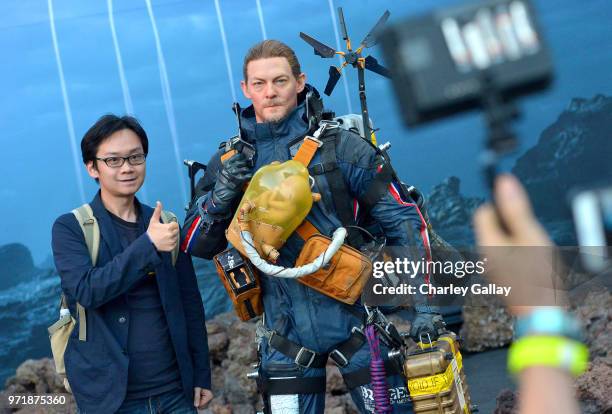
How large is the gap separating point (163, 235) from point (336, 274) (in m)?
Result: 0.56

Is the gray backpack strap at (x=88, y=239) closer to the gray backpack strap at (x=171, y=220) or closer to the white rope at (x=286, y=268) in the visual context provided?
the gray backpack strap at (x=171, y=220)

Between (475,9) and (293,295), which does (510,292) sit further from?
(293,295)

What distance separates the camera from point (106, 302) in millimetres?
2580

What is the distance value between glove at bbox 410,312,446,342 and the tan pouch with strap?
21cm

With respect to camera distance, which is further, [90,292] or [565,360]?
[90,292]

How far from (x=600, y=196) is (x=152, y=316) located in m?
2.09

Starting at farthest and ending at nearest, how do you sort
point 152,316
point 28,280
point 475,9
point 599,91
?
point 28,280 → point 599,91 → point 152,316 → point 475,9

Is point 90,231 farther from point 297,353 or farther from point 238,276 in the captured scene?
point 297,353

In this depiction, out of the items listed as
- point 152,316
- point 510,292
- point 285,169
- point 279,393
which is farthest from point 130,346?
point 510,292

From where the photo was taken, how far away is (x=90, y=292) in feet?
8.23

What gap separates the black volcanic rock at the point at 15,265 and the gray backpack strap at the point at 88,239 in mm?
5255

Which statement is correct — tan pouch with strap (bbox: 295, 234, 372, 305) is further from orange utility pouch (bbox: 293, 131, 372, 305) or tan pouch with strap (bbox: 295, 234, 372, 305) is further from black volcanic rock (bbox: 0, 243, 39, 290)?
black volcanic rock (bbox: 0, 243, 39, 290)

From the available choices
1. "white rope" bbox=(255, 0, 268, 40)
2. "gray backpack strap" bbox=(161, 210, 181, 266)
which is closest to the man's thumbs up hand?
"gray backpack strap" bbox=(161, 210, 181, 266)

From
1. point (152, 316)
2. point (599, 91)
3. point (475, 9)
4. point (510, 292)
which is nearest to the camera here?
point (475, 9)
